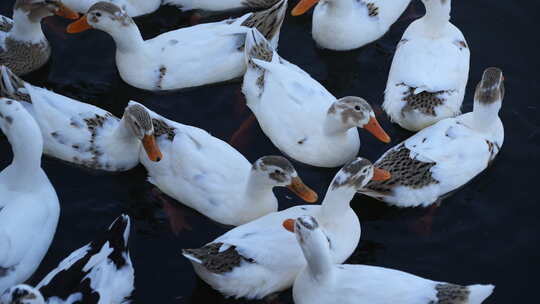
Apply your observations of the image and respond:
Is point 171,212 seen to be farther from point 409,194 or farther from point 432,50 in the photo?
point 432,50

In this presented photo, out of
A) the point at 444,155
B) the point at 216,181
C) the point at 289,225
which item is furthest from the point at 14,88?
the point at 444,155

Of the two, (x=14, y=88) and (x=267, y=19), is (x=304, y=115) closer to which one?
(x=267, y=19)

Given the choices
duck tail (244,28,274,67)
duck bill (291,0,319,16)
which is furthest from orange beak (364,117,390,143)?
duck bill (291,0,319,16)

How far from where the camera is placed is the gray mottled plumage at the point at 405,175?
8148 mm

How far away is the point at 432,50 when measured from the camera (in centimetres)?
916

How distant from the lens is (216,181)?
799cm

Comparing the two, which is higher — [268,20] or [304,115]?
[268,20]

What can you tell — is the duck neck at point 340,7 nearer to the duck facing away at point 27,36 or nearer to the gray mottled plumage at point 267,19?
the gray mottled plumage at point 267,19

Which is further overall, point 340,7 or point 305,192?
point 340,7

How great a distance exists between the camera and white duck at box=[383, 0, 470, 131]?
881cm

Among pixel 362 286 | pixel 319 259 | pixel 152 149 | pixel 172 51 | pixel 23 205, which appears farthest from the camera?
pixel 172 51

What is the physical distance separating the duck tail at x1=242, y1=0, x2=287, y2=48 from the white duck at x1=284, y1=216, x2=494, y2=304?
2.81m

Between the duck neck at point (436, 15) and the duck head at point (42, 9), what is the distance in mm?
3698

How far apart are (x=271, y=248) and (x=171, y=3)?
3.80 meters
